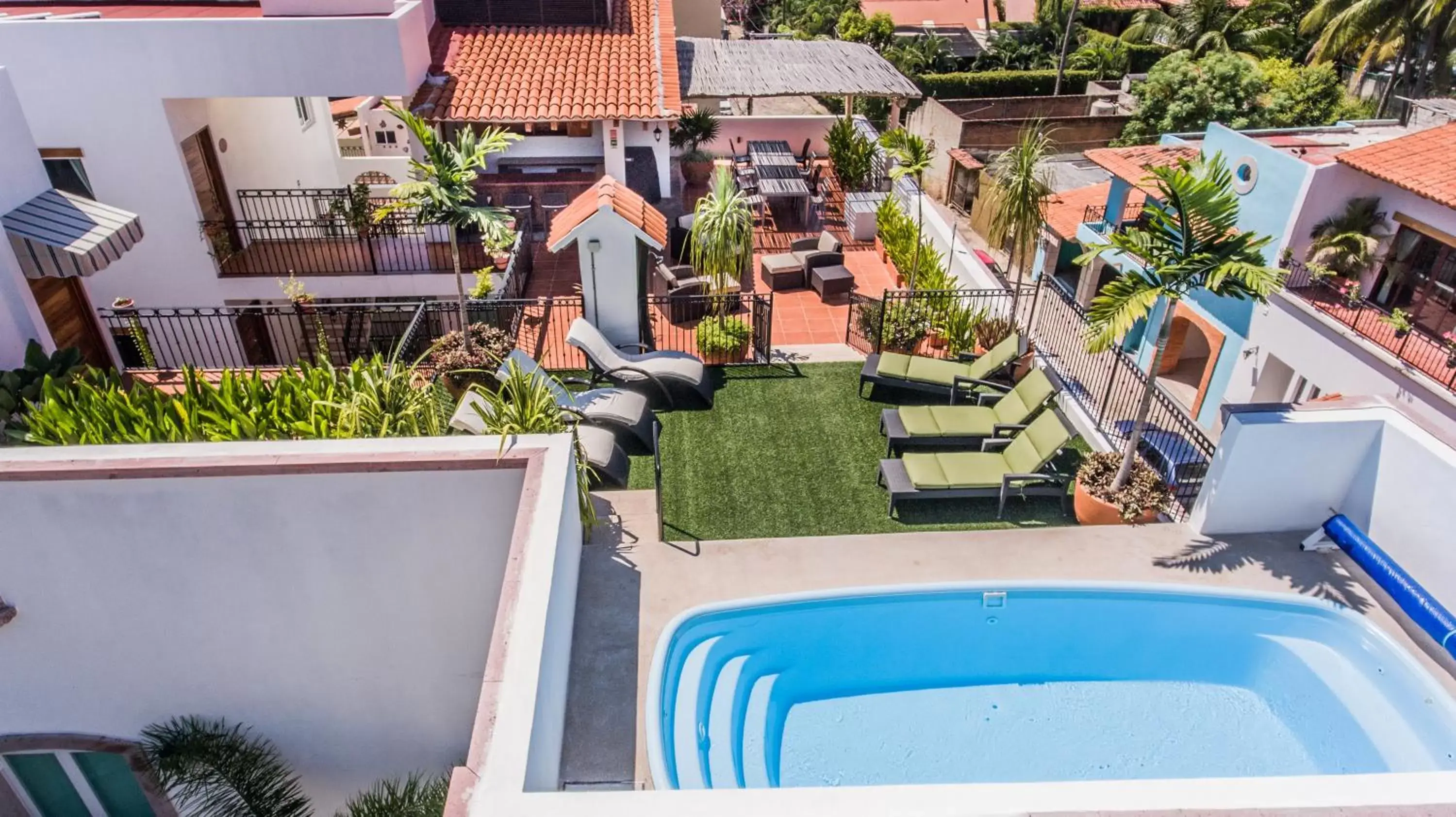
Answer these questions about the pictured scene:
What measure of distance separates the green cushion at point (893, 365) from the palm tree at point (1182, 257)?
356cm

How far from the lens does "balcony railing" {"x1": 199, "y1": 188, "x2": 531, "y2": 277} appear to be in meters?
15.3

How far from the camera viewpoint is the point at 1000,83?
4625cm

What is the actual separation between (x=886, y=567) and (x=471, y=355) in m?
6.90

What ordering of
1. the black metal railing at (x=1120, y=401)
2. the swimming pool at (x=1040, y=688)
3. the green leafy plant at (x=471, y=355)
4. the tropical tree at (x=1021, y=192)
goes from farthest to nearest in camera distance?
the tropical tree at (x=1021, y=192) → the green leafy plant at (x=471, y=355) → the black metal railing at (x=1120, y=401) → the swimming pool at (x=1040, y=688)

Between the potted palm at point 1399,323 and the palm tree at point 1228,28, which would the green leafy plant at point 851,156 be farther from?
the palm tree at point 1228,28

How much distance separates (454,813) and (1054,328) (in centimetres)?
1295

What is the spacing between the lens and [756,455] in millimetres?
11625

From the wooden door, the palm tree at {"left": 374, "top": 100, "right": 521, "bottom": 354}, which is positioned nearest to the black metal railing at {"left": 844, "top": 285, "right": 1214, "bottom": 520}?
the palm tree at {"left": 374, "top": 100, "right": 521, "bottom": 354}

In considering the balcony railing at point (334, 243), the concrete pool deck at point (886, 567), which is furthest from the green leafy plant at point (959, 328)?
the balcony railing at point (334, 243)

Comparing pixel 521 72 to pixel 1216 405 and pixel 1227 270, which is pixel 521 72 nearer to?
pixel 1227 270

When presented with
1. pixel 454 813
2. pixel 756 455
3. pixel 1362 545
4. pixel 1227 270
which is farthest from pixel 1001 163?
pixel 454 813

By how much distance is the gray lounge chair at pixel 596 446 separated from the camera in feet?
33.2

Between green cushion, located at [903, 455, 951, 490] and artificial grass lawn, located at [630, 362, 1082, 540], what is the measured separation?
462 millimetres

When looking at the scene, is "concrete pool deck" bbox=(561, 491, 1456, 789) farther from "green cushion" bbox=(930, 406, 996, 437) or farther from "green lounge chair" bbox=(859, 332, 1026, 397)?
"green lounge chair" bbox=(859, 332, 1026, 397)
